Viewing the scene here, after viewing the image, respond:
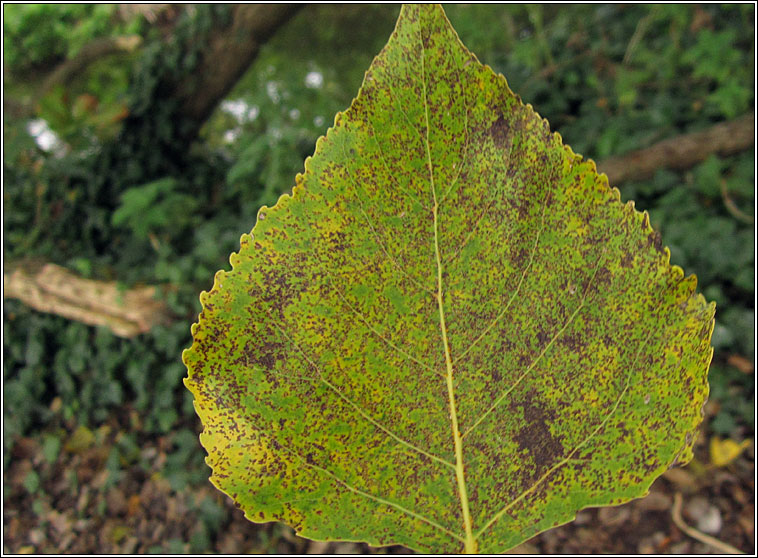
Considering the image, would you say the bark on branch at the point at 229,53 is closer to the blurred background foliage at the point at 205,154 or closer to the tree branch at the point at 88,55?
the blurred background foliage at the point at 205,154

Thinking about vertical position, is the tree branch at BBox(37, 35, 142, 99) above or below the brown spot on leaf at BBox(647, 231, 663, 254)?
above

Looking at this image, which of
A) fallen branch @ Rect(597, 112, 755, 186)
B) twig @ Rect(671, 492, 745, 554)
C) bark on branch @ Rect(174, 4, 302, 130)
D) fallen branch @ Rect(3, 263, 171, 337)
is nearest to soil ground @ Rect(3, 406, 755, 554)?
twig @ Rect(671, 492, 745, 554)

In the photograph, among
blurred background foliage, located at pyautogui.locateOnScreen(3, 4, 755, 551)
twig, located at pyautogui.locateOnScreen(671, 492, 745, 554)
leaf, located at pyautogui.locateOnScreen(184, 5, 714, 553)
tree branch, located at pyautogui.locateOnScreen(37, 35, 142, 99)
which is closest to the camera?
leaf, located at pyautogui.locateOnScreen(184, 5, 714, 553)

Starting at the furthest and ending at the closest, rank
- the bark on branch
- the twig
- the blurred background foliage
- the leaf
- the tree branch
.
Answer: the tree branch → the bark on branch → the blurred background foliage → the twig → the leaf

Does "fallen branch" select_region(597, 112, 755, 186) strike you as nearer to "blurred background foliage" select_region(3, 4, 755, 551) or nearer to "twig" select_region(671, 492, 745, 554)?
"blurred background foliage" select_region(3, 4, 755, 551)

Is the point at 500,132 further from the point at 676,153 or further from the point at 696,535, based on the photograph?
the point at 676,153

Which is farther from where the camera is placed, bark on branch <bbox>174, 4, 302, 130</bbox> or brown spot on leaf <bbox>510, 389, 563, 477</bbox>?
bark on branch <bbox>174, 4, 302, 130</bbox>
